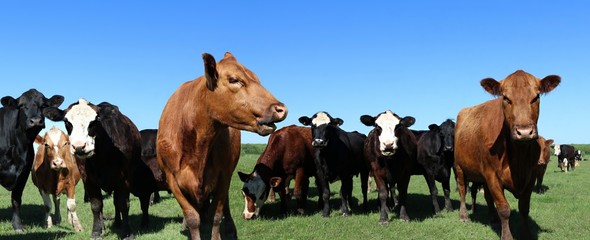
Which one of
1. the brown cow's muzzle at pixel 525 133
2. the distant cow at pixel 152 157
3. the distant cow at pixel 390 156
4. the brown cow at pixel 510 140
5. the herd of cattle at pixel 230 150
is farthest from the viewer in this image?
the distant cow at pixel 390 156

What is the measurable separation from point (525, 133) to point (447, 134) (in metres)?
5.78

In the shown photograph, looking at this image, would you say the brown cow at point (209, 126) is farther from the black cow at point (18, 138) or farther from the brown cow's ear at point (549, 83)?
the black cow at point (18, 138)

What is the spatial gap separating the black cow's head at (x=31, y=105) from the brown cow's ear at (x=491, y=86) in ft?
23.8

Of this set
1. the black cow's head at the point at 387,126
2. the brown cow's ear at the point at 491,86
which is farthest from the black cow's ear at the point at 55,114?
the brown cow's ear at the point at 491,86

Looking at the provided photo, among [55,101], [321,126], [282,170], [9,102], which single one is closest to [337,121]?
[321,126]

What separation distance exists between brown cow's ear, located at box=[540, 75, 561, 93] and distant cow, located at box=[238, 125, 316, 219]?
18.3 ft

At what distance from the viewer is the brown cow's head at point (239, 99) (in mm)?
4473

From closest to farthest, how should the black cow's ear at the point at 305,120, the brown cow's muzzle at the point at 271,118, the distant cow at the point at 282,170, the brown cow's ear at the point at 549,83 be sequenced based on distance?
the brown cow's muzzle at the point at 271,118
the brown cow's ear at the point at 549,83
the distant cow at the point at 282,170
the black cow's ear at the point at 305,120

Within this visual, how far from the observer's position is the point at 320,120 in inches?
436

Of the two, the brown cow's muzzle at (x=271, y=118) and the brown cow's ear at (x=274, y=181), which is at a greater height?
the brown cow's muzzle at (x=271, y=118)

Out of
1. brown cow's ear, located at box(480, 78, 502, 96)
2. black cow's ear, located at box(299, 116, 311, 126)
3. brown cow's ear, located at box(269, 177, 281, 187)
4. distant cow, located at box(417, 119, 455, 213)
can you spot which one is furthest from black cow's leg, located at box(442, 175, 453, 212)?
brown cow's ear, located at box(480, 78, 502, 96)

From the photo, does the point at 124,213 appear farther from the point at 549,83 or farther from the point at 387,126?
the point at 549,83

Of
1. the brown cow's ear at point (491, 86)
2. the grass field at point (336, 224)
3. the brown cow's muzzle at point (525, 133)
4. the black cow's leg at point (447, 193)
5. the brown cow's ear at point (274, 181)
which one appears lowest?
the grass field at point (336, 224)

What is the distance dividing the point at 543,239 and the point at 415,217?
121 inches
